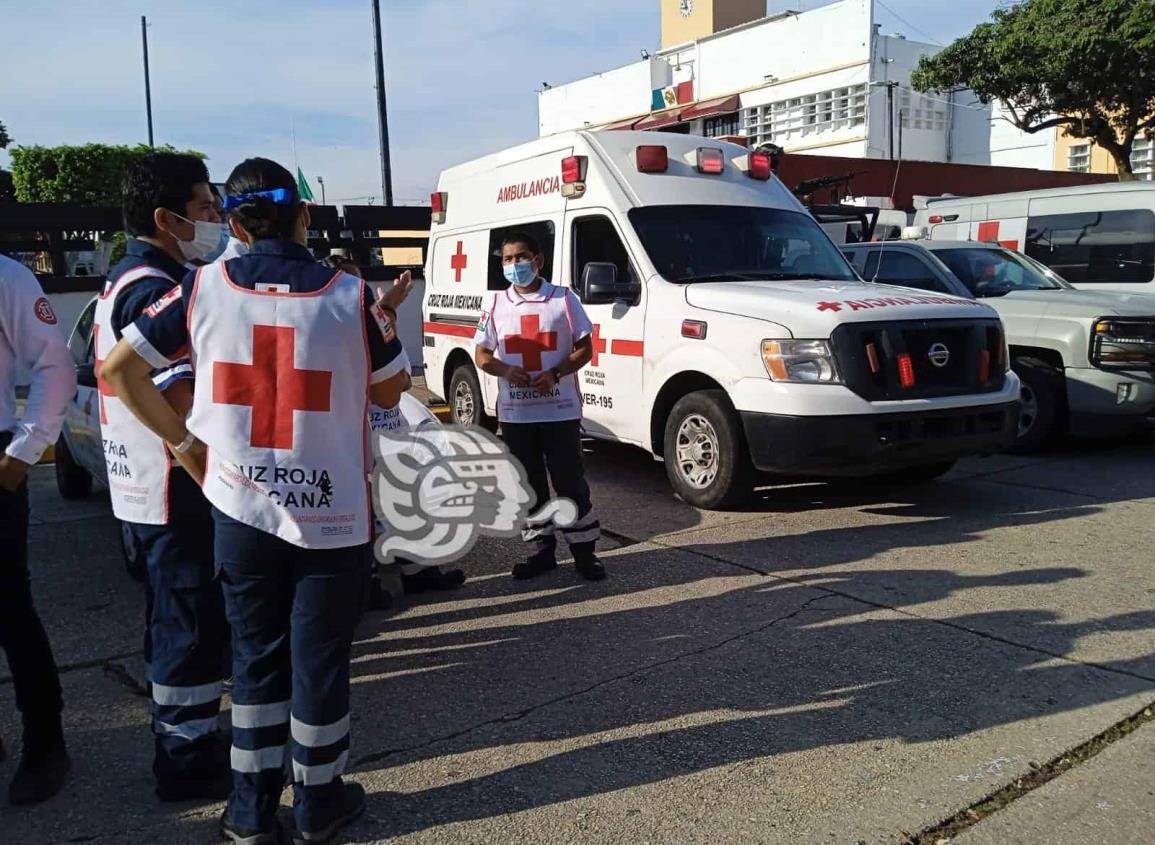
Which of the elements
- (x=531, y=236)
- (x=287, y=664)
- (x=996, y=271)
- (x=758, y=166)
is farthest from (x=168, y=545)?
(x=996, y=271)

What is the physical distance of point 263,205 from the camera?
260 cm

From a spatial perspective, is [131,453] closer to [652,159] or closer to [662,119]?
[652,159]

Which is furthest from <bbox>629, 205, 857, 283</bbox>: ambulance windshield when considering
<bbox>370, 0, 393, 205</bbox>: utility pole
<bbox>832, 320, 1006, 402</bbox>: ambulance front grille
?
<bbox>370, 0, 393, 205</bbox>: utility pole

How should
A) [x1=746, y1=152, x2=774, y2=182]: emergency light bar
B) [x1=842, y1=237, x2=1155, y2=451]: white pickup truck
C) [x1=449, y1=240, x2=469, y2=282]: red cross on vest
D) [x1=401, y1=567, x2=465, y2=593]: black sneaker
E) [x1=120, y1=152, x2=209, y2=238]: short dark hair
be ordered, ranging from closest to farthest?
[x1=120, y1=152, x2=209, y2=238]: short dark hair < [x1=401, y1=567, x2=465, y2=593]: black sneaker < [x1=746, y1=152, x2=774, y2=182]: emergency light bar < [x1=842, y1=237, x2=1155, y2=451]: white pickup truck < [x1=449, y1=240, x2=469, y2=282]: red cross on vest

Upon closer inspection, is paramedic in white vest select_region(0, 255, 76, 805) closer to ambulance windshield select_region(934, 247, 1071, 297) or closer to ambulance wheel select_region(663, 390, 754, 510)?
ambulance wheel select_region(663, 390, 754, 510)

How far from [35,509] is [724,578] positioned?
4953 millimetres

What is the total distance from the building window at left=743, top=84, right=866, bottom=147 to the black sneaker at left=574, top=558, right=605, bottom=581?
4093 centimetres

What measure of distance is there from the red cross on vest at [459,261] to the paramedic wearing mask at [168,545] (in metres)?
5.80

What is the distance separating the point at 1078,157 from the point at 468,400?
37.1m

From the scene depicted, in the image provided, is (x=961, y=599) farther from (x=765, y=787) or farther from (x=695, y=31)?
(x=695, y=31)

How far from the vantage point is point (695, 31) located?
56906 mm

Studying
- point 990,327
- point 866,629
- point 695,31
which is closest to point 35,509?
point 866,629

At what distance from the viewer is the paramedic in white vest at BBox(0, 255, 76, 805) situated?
119 inches

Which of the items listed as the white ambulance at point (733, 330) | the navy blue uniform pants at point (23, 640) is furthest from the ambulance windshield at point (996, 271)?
the navy blue uniform pants at point (23, 640)
